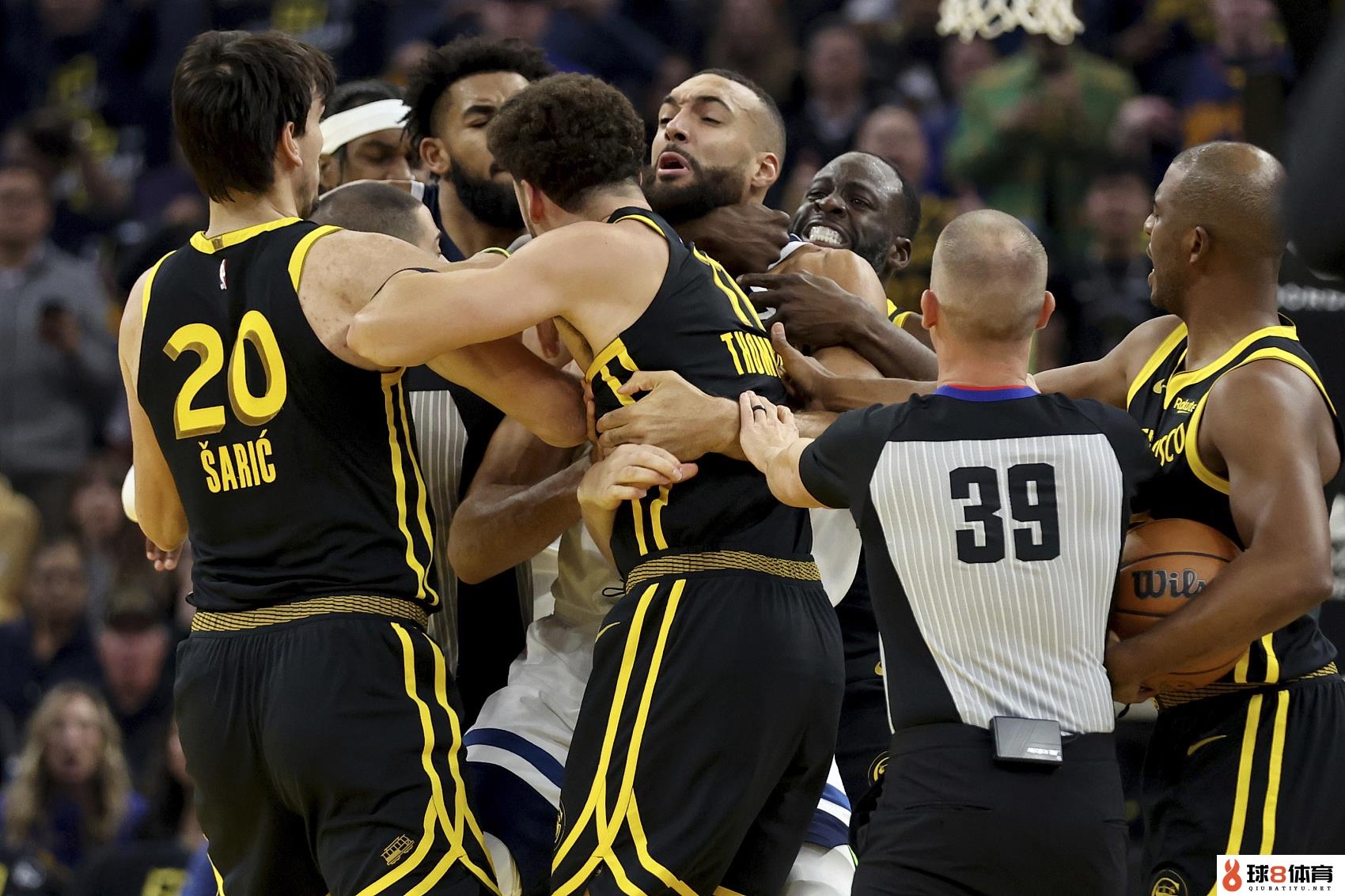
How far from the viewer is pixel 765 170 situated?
18.7ft

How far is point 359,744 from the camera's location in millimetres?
4348

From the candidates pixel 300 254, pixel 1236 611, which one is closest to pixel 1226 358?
pixel 1236 611

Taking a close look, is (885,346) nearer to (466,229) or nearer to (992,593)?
(992,593)

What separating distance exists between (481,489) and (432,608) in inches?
24.0

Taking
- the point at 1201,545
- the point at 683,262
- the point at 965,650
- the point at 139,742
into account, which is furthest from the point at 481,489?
the point at 139,742

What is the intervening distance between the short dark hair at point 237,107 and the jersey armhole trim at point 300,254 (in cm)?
21

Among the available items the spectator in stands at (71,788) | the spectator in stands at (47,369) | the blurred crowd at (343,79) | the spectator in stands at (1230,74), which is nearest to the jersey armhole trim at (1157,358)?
the spectator in stands at (1230,74)

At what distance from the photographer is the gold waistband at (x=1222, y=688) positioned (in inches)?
182

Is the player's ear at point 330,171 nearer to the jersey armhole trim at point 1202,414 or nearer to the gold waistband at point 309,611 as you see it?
the gold waistband at point 309,611

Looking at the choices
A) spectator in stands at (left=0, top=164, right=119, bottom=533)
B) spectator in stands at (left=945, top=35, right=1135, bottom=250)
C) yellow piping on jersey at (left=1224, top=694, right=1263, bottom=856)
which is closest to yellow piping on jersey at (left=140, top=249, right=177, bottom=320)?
yellow piping on jersey at (left=1224, top=694, right=1263, bottom=856)

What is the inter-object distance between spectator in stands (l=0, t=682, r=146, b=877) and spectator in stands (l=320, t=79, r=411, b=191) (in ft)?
12.6

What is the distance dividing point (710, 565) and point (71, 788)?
6134 millimetres

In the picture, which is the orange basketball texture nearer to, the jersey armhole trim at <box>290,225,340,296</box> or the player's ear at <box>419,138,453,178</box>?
the jersey armhole trim at <box>290,225,340,296</box>

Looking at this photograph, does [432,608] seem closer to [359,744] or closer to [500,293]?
[359,744]
